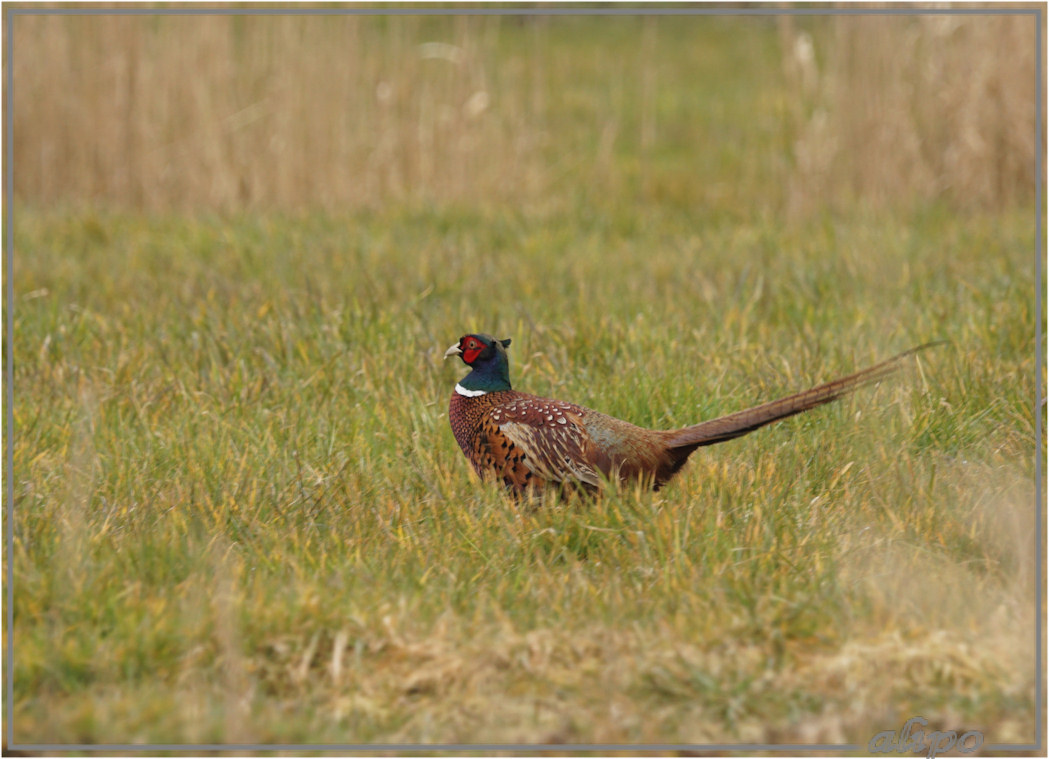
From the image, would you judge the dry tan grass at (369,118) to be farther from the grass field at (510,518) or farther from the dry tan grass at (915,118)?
the grass field at (510,518)

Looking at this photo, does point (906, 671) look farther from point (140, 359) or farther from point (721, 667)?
point (140, 359)

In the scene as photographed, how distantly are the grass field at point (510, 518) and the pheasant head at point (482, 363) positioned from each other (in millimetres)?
283

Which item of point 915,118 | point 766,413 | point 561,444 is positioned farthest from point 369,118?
point 766,413

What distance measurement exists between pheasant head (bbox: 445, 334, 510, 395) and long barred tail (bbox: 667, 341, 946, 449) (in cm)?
53

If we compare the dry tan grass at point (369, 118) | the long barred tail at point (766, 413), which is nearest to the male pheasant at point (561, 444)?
the long barred tail at point (766, 413)

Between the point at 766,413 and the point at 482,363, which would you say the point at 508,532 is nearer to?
the point at 482,363

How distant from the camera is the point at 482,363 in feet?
10.5

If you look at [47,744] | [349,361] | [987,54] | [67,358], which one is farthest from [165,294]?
[987,54]

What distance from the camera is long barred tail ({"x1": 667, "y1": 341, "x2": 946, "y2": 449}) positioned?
9.46 ft

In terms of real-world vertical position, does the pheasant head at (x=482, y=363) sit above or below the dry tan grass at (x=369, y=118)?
below

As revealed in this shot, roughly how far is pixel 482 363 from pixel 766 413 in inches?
31.3

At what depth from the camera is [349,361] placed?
437 centimetres

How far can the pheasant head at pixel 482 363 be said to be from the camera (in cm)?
320

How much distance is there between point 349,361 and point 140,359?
876 millimetres
